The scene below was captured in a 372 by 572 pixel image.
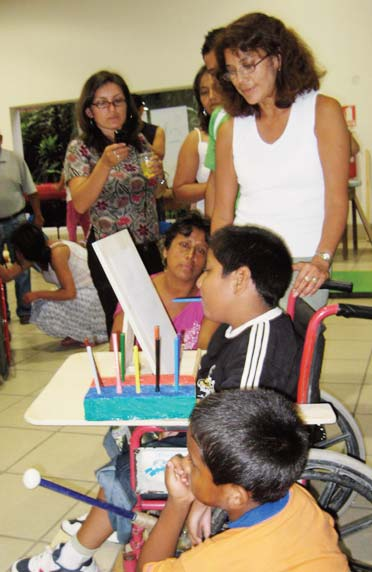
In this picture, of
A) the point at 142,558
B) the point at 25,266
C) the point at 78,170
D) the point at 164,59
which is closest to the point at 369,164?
the point at 164,59

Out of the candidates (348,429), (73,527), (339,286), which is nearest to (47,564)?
(73,527)

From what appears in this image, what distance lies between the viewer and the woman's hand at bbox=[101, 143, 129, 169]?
2160mm

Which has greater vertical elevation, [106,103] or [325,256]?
[106,103]

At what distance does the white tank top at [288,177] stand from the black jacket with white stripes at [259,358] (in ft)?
1.14

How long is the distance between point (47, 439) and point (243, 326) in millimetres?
1458

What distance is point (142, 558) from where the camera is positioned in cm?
118

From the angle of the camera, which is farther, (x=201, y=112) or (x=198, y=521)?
(x=201, y=112)

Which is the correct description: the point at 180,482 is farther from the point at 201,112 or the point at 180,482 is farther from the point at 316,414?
the point at 201,112

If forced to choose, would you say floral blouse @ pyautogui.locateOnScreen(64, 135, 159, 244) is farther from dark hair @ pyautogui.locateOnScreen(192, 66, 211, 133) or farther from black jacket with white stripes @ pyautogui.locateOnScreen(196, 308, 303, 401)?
black jacket with white stripes @ pyautogui.locateOnScreen(196, 308, 303, 401)

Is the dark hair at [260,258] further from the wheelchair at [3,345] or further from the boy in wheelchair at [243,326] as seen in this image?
the wheelchair at [3,345]

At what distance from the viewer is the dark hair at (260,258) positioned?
140 centimetres

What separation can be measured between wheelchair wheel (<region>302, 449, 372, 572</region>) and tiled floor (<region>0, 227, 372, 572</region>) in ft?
1.40

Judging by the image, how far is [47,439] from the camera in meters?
2.55

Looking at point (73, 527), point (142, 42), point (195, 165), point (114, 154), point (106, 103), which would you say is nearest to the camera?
point (73, 527)
